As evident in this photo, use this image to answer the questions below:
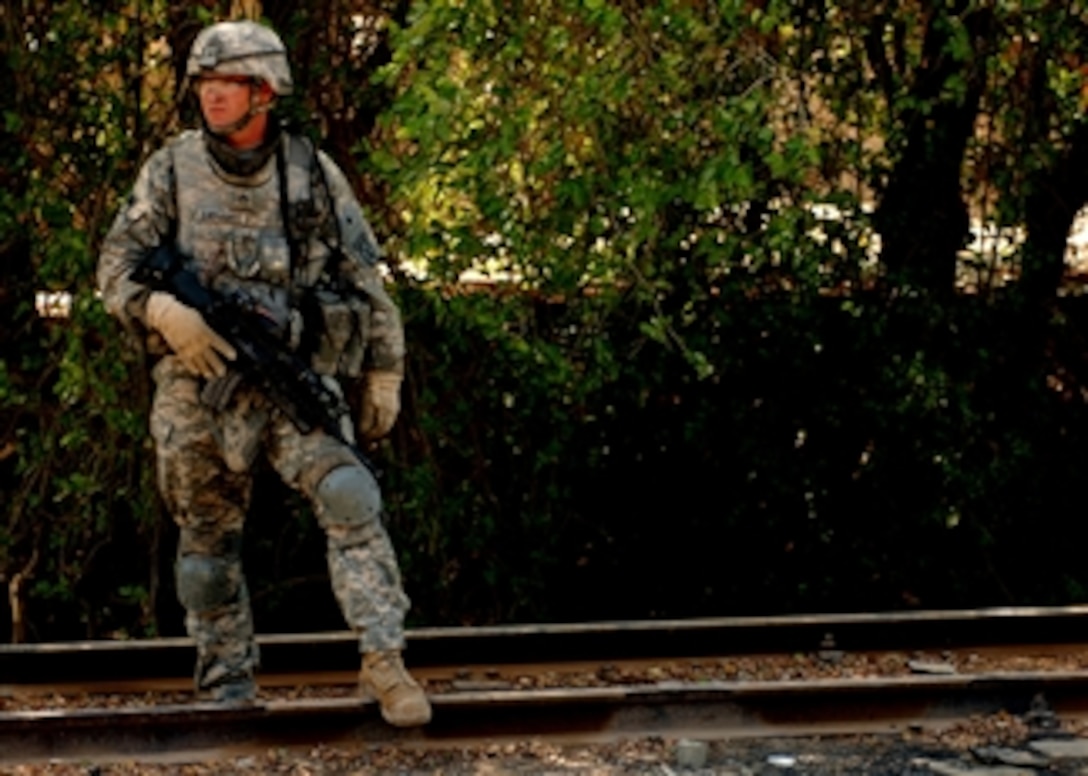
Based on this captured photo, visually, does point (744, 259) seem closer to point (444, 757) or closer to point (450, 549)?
point (450, 549)

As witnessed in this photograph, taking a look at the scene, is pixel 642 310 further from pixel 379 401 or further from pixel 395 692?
pixel 395 692

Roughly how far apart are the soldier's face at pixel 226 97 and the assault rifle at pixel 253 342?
41cm

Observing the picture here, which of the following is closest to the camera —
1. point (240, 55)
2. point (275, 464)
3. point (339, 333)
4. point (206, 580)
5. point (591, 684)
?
point (240, 55)

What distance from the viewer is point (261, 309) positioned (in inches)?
245

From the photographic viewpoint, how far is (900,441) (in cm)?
967

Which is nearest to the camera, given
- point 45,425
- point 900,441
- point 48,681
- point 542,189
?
point 48,681

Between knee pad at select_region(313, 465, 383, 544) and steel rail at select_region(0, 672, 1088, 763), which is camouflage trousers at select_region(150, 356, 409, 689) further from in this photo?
steel rail at select_region(0, 672, 1088, 763)

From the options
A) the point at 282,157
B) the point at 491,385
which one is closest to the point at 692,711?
the point at 282,157

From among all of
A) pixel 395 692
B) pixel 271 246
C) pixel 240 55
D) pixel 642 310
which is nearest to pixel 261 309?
pixel 271 246

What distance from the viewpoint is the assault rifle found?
615 cm

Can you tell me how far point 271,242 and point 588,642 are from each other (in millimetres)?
2047

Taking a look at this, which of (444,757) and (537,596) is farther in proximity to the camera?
(537,596)

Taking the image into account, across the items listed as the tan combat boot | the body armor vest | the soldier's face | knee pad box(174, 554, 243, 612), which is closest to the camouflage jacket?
the body armor vest

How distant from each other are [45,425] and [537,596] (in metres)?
2.17
